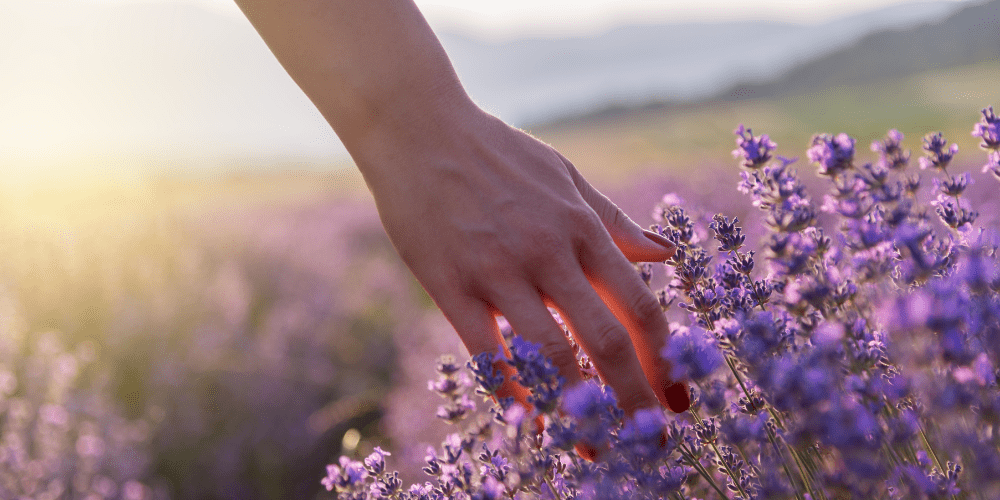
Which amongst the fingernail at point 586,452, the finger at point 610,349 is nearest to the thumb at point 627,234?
the finger at point 610,349

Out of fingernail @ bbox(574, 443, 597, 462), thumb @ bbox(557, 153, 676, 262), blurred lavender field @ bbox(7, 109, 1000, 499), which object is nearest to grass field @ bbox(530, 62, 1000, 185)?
blurred lavender field @ bbox(7, 109, 1000, 499)

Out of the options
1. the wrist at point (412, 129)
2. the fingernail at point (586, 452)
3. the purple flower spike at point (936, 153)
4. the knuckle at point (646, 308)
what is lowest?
the fingernail at point (586, 452)

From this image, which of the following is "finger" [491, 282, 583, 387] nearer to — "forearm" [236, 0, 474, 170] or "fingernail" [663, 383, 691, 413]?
"fingernail" [663, 383, 691, 413]

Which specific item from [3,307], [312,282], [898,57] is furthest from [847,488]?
[898,57]

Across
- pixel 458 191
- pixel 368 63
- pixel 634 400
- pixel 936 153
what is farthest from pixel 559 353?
pixel 936 153

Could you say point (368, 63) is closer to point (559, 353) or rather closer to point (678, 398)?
point (559, 353)

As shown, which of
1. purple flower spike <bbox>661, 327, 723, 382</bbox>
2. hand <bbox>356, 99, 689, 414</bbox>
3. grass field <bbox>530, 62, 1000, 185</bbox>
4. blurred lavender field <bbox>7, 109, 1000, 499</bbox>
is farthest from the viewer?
grass field <bbox>530, 62, 1000, 185</bbox>

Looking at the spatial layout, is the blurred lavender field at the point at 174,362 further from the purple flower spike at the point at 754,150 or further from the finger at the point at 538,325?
the purple flower spike at the point at 754,150
